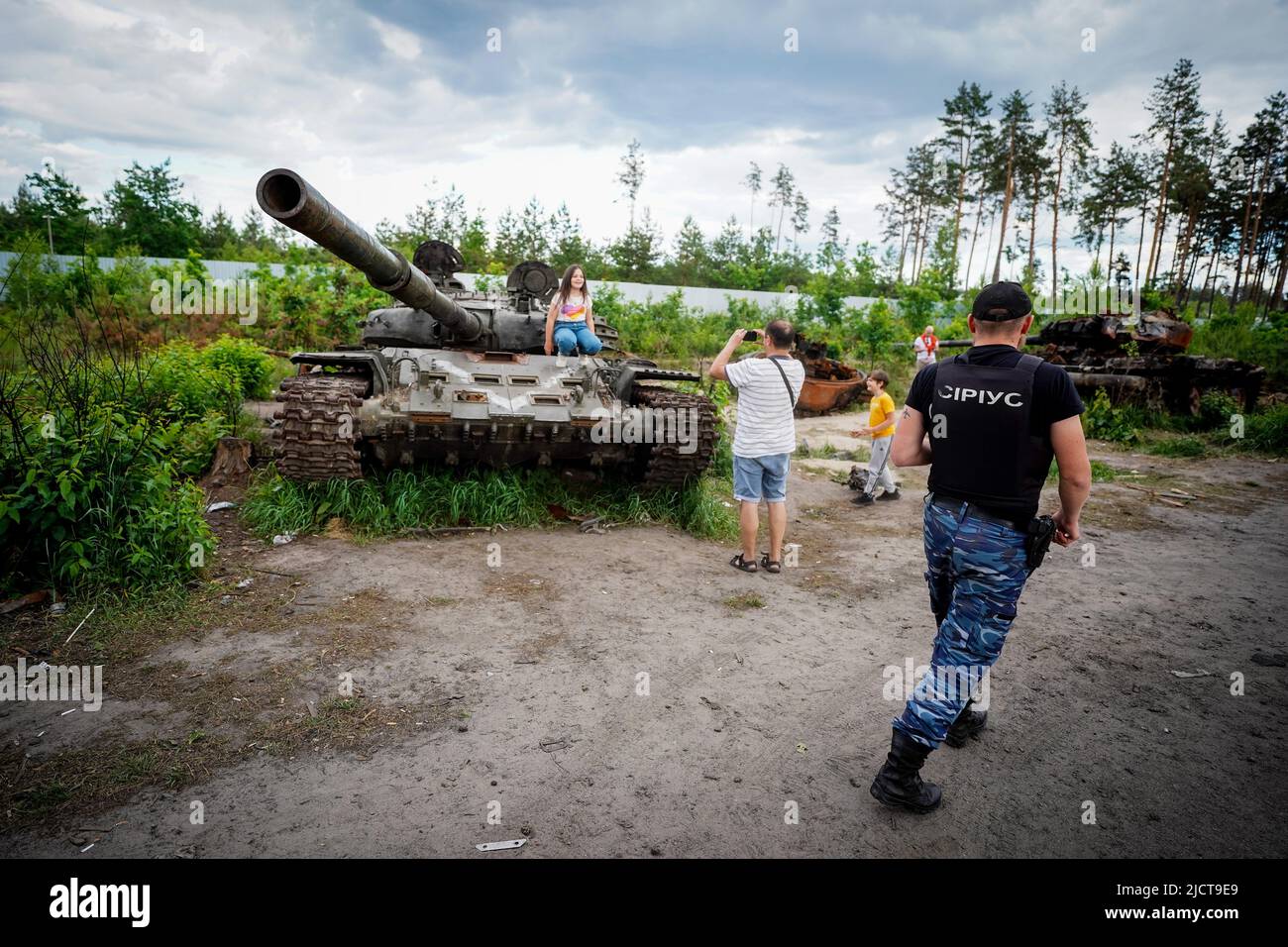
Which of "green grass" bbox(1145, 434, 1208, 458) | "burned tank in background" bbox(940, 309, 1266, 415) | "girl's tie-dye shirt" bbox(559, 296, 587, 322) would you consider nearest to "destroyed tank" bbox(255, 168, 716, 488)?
"girl's tie-dye shirt" bbox(559, 296, 587, 322)

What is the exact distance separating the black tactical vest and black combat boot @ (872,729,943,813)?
0.94 m

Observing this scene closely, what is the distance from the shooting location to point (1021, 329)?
2721 millimetres

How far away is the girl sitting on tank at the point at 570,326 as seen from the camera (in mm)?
7094

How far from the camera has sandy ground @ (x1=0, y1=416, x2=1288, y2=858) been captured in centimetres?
259

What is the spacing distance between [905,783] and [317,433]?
476 centimetres

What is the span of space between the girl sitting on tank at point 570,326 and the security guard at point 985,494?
15.8ft

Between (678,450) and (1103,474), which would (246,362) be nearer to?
(678,450)

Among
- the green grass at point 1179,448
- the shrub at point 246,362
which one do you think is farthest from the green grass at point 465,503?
the green grass at point 1179,448

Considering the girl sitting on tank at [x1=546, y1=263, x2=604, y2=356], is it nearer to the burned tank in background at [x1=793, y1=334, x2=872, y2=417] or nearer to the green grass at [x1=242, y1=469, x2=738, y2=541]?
the green grass at [x1=242, y1=469, x2=738, y2=541]

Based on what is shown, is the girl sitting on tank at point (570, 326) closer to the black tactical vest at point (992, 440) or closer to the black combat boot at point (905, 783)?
the black tactical vest at point (992, 440)

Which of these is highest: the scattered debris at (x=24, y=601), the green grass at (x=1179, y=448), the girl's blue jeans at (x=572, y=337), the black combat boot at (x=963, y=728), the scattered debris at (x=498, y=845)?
the girl's blue jeans at (x=572, y=337)

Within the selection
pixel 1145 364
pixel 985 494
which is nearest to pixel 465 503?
pixel 985 494

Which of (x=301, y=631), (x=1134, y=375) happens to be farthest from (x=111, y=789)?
(x=1134, y=375)
